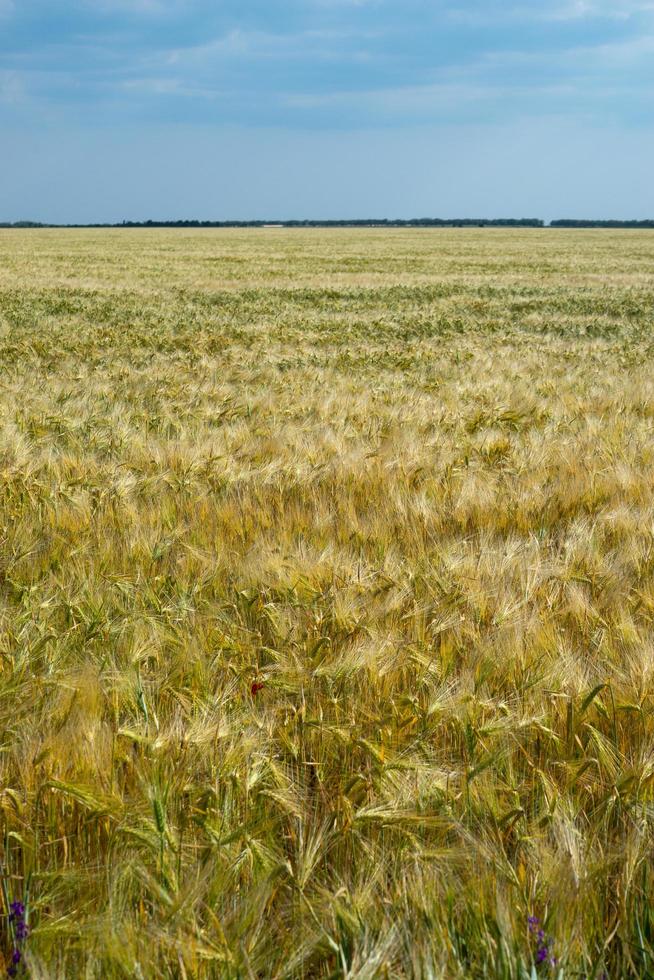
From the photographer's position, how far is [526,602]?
2.51m

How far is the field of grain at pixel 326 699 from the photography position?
1.29m

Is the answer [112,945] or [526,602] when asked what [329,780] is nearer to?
[112,945]

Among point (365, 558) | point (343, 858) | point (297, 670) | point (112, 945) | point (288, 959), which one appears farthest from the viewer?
point (365, 558)

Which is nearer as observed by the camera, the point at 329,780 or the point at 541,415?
the point at 329,780

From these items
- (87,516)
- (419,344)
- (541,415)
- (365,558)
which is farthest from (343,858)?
(419,344)

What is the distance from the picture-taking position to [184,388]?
7.21 meters

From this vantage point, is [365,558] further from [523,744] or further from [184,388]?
[184,388]

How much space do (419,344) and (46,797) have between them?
33.8 feet

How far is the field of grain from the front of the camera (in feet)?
4.23

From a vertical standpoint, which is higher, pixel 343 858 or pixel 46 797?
pixel 46 797

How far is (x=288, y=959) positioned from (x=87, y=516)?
8.02ft

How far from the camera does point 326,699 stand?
199 cm

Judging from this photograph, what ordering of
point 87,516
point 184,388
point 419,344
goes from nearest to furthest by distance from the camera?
point 87,516
point 184,388
point 419,344

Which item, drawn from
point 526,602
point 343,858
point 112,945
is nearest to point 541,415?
point 526,602
